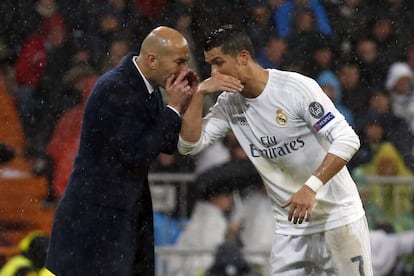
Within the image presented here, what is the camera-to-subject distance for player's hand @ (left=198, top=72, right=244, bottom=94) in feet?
22.6

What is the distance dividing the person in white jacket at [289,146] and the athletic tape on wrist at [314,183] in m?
0.19

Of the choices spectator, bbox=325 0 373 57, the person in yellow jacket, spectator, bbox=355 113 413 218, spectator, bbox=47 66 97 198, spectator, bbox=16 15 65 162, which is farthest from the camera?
spectator, bbox=325 0 373 57

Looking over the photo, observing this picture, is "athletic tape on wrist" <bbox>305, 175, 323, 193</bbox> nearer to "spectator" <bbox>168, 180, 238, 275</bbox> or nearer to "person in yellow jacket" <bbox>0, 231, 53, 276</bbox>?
"person in yellow jacket" <bbox>0, 231, 53, 276</bbox>

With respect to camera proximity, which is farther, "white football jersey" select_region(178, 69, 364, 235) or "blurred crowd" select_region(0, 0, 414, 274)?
"blurred crowd" select_region(0, 0, 414, 274)

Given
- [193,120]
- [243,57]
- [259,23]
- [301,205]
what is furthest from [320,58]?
[301,205]

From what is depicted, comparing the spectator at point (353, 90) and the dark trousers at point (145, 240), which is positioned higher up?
the spectator at point (353, 90)

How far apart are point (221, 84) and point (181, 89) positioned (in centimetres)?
26

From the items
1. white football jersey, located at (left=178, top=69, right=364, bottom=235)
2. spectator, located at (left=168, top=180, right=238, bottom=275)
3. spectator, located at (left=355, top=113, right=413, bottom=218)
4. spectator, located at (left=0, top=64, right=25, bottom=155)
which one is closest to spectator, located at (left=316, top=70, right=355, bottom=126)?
spectator, located at (left=355, top=113, right=413, bottom=218)

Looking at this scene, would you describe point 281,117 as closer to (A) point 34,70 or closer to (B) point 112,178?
(B) point 112,178

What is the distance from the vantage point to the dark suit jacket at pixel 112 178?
7.03 meters

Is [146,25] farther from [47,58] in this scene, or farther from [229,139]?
[229,139]

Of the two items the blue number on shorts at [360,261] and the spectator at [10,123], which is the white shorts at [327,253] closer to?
the blue number on shorts at [360,261]

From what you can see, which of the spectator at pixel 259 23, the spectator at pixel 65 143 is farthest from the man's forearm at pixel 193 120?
the spectator at pixel 259 23

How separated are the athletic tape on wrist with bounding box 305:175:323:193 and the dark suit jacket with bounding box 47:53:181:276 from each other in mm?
803
